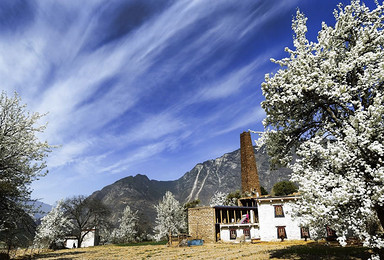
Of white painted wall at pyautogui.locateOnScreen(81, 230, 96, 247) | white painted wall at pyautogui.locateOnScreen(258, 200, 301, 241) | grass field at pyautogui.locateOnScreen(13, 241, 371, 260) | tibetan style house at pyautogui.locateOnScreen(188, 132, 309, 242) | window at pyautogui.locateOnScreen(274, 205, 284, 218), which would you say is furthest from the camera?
white painted wall at pyautogui.locateOnScreen(81, 230, 96, 247)

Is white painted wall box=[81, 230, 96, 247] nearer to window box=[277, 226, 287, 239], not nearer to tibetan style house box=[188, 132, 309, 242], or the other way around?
tibetan style house box=[188, 132, 309, 242]

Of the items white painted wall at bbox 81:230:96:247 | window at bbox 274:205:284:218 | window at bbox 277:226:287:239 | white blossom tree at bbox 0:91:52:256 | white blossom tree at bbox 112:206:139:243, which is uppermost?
white blossom tree at bbox 0:91:52:256

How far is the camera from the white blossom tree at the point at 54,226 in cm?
4436

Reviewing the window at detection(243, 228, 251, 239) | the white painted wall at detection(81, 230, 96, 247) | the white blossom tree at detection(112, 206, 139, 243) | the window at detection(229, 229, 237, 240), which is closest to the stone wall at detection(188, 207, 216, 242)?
the window at detection(229, 229, 237, 240)

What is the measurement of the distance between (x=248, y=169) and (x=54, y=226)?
52008 mm

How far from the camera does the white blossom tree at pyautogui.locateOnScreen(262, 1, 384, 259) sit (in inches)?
373

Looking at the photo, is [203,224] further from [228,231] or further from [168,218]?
[168,218]

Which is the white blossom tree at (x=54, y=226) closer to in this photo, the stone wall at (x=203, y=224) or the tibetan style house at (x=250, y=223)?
the stone wall at (x=203, y=224)

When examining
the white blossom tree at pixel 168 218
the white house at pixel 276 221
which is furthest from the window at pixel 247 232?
the white blossom tree at pixel 168 218

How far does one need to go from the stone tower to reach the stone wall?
27572 mm

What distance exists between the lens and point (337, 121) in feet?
40.4

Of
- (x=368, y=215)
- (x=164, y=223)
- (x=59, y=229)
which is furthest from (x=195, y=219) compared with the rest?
(x=368, y=215)

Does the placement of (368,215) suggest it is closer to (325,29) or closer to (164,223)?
(325,29)

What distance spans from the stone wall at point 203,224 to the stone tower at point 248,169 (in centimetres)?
2757
